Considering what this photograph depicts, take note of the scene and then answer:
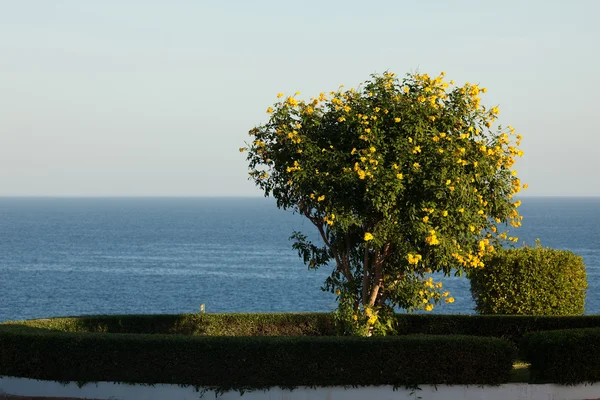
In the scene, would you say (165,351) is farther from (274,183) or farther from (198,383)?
(274,183)

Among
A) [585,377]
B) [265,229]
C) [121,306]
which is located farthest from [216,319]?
[265,229]

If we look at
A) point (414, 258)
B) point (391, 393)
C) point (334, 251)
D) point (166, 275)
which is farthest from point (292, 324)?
point (166, 275)

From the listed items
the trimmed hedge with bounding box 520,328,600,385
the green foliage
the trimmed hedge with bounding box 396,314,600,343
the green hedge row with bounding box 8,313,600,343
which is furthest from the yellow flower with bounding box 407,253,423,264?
the green foliage

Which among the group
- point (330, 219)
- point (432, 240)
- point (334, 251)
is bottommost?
point (334, 251)

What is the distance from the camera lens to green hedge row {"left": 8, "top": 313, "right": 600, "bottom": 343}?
2153cm

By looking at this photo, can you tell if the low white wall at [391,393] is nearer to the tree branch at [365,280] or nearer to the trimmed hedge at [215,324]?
the tree branch at [365,280]

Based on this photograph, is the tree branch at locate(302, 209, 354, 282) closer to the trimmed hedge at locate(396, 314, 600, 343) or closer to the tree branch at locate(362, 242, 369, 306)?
the tree branch at locate(362, 242, 369, 306)

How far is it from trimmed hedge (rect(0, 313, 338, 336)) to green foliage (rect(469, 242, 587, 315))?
17.2ft

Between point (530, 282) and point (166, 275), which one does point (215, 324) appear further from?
point (166, 275)

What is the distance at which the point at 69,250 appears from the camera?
10931cm

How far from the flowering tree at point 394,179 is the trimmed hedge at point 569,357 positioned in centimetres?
294

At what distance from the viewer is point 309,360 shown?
53.4 feet

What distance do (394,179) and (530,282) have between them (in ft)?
29.0

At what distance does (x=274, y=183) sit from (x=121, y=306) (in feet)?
148
